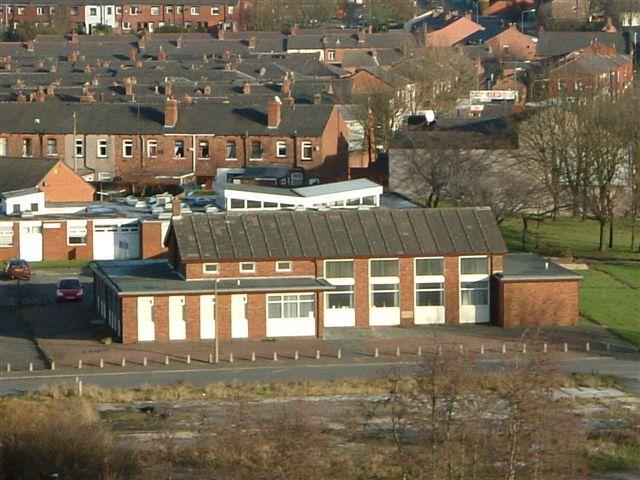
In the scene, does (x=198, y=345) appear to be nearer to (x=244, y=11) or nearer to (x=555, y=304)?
(x=555, y=304)

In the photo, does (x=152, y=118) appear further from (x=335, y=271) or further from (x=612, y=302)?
(x=612, y=302)

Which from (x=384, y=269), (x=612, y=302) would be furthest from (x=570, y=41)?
(x=384, y=269)

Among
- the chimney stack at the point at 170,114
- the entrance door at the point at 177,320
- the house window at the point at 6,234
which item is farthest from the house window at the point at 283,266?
the chimney stack at the point at 170,114

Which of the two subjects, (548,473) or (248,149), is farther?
(248,149)

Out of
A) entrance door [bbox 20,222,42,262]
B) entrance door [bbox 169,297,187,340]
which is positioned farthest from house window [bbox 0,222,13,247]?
entrance door [bbox 169,297,187,340]

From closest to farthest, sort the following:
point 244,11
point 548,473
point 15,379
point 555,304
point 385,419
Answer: point 548,473 → point 385,419 → point 15,379 → point 555,304 → point 244,11

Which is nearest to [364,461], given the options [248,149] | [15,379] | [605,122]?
[15,379]
